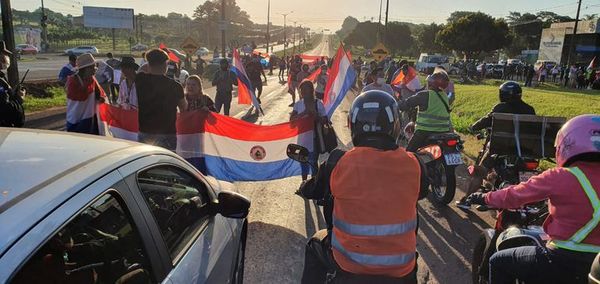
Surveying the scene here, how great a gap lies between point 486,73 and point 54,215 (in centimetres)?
4963

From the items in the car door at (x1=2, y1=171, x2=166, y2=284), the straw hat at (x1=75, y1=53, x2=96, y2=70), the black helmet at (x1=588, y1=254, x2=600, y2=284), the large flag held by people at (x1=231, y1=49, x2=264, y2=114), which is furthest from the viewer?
the large flag held by people at (x1=231, y1=49, x2=264, y2=114)

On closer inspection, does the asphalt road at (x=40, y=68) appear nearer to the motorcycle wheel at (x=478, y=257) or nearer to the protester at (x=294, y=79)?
the protester at (x=294, y=79)

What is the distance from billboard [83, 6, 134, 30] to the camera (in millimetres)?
77188

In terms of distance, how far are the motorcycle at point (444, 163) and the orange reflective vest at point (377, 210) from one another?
4166 millimetres

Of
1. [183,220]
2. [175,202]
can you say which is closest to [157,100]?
[175,202]

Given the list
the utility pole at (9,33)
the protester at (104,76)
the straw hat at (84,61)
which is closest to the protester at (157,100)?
the straw hat at (84,61)

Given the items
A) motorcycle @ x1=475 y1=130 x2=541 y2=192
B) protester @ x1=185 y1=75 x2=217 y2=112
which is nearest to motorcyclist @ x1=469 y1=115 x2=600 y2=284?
motorcycle @ x1=475 y1=130 x2=541 y2=192

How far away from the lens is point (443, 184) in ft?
21.8

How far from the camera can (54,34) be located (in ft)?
245

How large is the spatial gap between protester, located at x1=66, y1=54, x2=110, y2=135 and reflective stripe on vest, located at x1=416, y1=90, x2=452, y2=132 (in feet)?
14.9

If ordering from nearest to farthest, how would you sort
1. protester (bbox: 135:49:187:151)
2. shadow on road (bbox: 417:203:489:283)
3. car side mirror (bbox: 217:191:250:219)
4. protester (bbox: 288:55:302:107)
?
car side mirror (bbox: 217:191:250:219) → shadow on road (bbox: 417:203:489:283) → protester (bbox: 135:49:187:151) → protester (bbox: 288:55:302:107)

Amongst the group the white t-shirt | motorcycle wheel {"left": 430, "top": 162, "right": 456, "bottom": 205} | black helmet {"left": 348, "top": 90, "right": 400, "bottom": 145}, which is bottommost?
motorcycle wheel {"left": 430, "top": 162, "right": 456, "bottom": 205}

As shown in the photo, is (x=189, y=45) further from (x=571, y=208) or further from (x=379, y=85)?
(x=571, y=208)

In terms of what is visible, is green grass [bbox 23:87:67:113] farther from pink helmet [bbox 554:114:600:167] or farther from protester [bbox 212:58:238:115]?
pink helmet [bbox 554:114:600:167]
